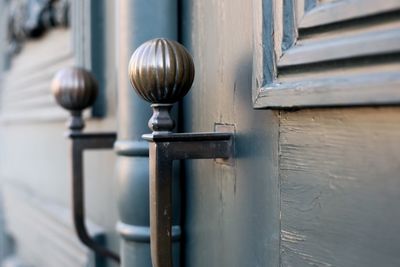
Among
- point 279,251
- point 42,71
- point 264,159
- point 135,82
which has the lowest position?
point 279,251

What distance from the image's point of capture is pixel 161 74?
0.74 m

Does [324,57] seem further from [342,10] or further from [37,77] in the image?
[37,77]

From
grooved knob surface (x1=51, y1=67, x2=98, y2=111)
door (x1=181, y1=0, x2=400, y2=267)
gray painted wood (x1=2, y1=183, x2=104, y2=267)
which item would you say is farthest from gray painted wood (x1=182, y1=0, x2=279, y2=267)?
gray painted wood (x1=2, y1=183, x2=104, y2=267)

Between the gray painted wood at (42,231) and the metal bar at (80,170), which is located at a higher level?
the metal bar at (80,170)

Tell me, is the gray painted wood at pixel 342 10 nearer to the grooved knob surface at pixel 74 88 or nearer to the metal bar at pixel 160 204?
the metal bar at pixel 160 204

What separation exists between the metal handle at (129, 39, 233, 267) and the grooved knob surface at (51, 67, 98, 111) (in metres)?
0.43

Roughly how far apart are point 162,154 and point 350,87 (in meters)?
0.29

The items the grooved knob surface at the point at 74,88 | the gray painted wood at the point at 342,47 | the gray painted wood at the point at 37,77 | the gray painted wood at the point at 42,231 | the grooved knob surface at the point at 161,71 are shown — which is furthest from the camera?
the gray painted wood at the point at 37,77

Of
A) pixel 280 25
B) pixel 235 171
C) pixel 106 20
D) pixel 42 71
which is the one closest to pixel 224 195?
pixel 235 171

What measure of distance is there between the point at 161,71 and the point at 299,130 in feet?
0.64

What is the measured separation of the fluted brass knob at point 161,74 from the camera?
0.74 metres

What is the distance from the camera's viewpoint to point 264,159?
75 cm

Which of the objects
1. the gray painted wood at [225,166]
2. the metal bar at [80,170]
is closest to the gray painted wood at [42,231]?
the metal bar at [80,170]

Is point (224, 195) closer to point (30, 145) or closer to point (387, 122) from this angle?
point (387, 122)
